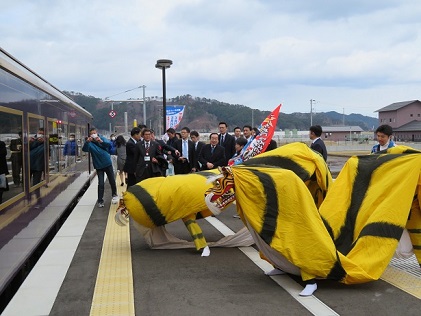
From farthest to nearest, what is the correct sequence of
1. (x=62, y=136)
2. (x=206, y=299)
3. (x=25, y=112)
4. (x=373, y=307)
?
1. (x=62, y=136)
2. (x=25, y=112)
3. (x=206, y=299)
4. (x=373, y=307)

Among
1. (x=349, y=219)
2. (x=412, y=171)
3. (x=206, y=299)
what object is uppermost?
(x=412, y=171)

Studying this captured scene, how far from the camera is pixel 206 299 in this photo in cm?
443

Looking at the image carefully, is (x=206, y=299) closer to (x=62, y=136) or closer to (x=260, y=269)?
(x=260, y=269)

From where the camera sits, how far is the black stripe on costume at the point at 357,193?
198 inches

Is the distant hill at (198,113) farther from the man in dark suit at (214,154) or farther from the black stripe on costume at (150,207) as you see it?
the black stripe on costume at (150,207)

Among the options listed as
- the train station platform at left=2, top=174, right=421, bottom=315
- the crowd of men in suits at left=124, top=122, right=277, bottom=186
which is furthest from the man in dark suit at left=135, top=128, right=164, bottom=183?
the train station platform at left=2, top=174, right=421, bottom=315

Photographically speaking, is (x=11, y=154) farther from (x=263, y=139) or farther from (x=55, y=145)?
(x=55, y=145)

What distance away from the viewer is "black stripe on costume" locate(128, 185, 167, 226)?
5762 millimetres

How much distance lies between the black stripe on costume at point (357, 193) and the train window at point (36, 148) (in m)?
4.61

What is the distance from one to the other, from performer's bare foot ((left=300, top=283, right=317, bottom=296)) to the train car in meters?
3.37

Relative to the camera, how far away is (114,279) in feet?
16.7

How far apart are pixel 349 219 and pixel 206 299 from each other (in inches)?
70.6

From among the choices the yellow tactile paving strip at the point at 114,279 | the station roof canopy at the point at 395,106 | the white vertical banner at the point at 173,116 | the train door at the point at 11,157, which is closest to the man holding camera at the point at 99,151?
the yellow tactile paving strip at the point at 114,279

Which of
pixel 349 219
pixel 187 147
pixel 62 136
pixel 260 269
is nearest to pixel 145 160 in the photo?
pixel 187 147
